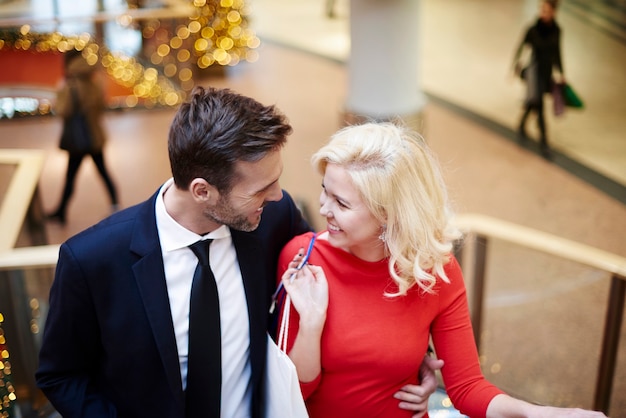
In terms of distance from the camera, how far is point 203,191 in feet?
5.98

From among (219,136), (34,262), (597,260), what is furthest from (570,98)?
(219,136)

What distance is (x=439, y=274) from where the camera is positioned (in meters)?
1.96

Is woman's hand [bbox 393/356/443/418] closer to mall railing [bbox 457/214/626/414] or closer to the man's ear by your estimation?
the man's ear

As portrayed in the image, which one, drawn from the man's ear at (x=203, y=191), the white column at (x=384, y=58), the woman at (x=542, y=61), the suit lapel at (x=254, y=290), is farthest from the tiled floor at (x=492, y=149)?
the man's ear at (x=203, y=191)

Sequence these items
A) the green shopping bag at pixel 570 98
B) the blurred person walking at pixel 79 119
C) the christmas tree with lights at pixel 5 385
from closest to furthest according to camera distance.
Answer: the christmas tree with lights at pixel 5 385 → the blurred person walking at pixel 79 119 → the green shopping bag at pixel 570 98

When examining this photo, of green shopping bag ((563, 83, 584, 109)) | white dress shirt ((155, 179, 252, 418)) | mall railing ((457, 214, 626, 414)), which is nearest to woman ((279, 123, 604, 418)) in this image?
white dress shirt ((155, 179, 252, 418))

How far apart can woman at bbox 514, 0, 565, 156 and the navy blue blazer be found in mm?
6585

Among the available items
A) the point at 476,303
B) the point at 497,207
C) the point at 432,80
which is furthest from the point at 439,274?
the point at 432,80

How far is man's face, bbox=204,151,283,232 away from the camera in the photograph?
1819mm

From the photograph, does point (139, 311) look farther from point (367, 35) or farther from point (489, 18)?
point (489, 18)

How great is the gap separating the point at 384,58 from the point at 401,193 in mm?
5197

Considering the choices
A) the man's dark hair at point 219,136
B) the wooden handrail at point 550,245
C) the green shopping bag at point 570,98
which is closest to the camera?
the man's dark hair at point 219,136

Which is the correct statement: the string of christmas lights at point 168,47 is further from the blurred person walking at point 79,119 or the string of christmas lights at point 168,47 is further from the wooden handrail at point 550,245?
the wooden handrail at point 550,245

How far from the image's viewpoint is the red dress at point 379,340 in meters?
1.97
